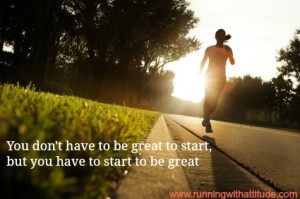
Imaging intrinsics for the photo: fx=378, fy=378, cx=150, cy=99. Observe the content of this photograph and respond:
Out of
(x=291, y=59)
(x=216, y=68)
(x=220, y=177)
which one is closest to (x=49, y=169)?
(x=220, y=177)

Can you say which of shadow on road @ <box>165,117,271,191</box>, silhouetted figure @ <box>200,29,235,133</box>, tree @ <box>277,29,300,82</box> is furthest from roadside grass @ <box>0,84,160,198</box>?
tree @ <box>277,29,300,82</box>

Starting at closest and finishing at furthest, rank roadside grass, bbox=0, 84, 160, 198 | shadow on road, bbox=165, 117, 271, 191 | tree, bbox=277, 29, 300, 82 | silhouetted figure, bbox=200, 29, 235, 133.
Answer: roadside grass, bbox=0, 84, 160, 198 → shadow on road, bbox=165, 117, 271, 191 → silhouetted figure, bbox=200, 29, 235, 133 → tree, bbox=277, 29, 300, 82

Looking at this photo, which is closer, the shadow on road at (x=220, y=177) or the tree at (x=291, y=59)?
the shadow on road at (x=220, y=177)

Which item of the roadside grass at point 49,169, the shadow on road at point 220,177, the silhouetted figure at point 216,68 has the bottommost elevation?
the shadow on road at point 220,177

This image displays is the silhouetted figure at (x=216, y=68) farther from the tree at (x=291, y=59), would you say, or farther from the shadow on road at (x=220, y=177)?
the tree at (x=291, y=59)

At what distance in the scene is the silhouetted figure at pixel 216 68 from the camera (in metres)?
8.27

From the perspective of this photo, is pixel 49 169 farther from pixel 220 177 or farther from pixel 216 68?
pixel 216 68

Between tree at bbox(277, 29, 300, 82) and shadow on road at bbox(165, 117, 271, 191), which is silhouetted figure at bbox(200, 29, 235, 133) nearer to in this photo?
shadow on road at bbox(165, 117, 271, 191)

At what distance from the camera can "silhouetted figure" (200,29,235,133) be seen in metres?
8.27

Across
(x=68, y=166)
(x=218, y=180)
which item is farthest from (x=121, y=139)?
(x=68, y=166)

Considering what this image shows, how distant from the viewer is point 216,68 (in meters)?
8.30

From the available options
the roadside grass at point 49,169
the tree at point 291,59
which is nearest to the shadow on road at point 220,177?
the roadside grass at point 49,169

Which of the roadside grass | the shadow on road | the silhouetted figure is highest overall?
the silhouetted figure

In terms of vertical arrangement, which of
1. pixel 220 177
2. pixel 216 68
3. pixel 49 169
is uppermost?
pixel 216 68
